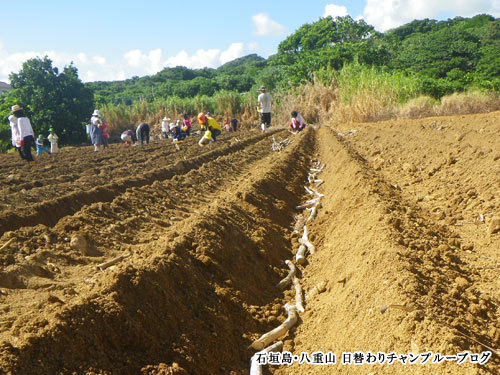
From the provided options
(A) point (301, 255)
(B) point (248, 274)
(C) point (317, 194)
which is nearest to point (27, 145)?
(C) point (317, 194)

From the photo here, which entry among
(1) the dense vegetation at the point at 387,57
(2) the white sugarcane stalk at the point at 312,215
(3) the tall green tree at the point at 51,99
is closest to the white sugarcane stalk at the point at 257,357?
(2) the white sugarcane stalk at the point at 312,215

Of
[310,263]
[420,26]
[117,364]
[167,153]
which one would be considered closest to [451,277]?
[310,263]

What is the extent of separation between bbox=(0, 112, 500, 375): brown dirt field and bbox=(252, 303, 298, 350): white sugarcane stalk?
0.24ft

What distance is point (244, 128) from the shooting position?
103 ft

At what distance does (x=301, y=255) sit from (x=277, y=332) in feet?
5.58

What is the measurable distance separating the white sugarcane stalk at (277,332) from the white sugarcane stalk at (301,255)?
1.22 metres

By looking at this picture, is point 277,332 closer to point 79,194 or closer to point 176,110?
point 79,194

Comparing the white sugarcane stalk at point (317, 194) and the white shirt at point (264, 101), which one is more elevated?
the white shirt at point (264, 101)

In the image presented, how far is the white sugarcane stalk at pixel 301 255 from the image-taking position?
5.19m

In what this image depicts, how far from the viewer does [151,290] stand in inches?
140

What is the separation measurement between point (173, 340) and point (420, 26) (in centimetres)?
6183

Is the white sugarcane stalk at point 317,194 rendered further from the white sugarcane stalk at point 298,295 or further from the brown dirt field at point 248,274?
the white sugarcane stalk at point 298,295

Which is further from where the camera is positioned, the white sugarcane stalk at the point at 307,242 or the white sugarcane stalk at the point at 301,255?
the white sugarcane stalk at the point at 307,242

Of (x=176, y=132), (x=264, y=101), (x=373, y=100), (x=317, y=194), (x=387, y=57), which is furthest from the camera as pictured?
(x=387, y=57)
